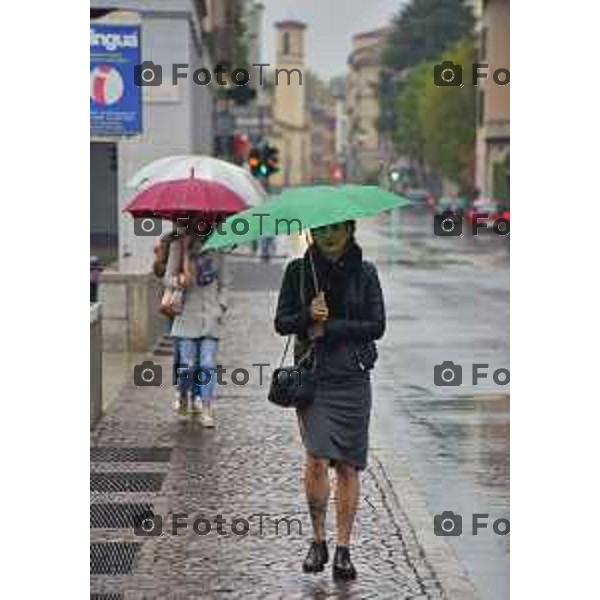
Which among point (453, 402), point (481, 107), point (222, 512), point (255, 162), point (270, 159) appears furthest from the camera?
point (481, 107)

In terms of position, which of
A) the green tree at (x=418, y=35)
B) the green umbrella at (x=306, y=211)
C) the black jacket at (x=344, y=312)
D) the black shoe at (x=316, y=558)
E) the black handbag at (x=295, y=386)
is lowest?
the black shoe at (x=316, y=558)

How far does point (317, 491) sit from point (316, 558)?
34cm

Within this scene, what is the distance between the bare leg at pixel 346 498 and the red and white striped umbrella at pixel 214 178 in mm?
4211

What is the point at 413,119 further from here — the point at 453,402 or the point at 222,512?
the point at 222,512

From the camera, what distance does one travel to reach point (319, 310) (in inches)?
317

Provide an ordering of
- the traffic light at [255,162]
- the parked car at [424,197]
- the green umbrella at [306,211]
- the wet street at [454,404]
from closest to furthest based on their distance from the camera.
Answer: the green umbrella at [306,211]
the wet street at [454,404]
the traffic light at [255,162]
the parked car at [424,197]

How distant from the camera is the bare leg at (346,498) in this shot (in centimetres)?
825

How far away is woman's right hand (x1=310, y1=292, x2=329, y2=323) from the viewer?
8.05m

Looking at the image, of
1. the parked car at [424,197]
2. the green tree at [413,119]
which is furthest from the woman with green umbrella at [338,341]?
the green tree at [413,119]

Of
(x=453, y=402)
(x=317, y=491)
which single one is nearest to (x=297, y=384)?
(x=317, y=491)

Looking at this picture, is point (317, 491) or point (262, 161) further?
point (262, 161)

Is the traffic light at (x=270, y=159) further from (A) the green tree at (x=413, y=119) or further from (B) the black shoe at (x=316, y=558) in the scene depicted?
(A) the green tree at (x=413, y=119)

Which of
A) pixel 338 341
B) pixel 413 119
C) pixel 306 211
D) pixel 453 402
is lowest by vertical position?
pixel 453 402
